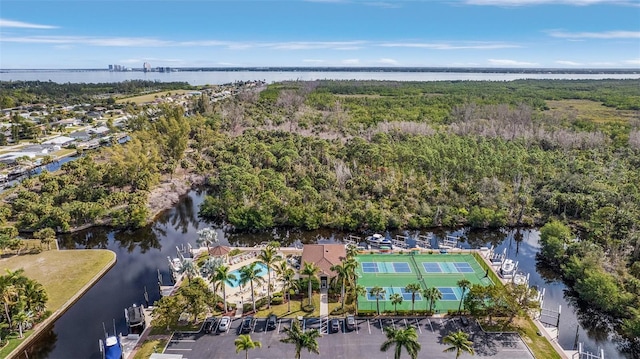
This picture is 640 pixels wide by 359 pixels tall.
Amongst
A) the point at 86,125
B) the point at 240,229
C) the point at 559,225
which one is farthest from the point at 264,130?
the point at 559,225

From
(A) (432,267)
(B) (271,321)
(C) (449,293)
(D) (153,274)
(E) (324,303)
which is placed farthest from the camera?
(D) (153,274)

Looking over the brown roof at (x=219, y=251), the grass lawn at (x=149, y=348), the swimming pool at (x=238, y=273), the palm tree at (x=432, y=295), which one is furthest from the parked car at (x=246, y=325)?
the palm tree at (x=432, y=295)

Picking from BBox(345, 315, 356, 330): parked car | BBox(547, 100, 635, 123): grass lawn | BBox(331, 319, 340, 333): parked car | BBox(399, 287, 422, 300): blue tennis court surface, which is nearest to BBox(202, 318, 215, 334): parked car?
BBox(331, 319, 340, 333): parked car

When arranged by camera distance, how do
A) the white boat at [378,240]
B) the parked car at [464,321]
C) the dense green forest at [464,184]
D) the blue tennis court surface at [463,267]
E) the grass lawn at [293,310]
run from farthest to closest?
1. the white boat at [378,240]
2. the dense green forest at [464,184]
3. the blue tennis court surface at [463,267]
4. the grass lawn at [293,310]
5. the parked car at [464,321]

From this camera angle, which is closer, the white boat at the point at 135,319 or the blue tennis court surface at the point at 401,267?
the white boat at the point at 135,319

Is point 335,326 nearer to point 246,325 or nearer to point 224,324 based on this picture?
point 246,325

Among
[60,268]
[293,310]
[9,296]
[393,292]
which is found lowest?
[293,310]

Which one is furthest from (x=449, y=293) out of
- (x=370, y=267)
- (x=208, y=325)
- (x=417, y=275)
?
(x=208, y=325)

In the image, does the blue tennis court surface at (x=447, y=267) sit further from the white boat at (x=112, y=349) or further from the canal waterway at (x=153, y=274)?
the white boat at (x=112, y=349)
